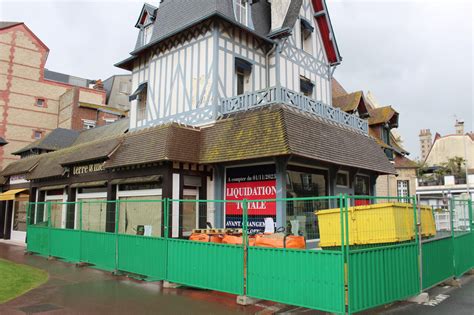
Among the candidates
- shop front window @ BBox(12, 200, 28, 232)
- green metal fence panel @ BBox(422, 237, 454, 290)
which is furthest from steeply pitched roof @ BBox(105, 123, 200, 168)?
shop front window @ BBox(12, 200, 28, 232)

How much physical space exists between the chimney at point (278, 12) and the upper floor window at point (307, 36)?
1245mm

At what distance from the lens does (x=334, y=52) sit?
→ 1731 cm

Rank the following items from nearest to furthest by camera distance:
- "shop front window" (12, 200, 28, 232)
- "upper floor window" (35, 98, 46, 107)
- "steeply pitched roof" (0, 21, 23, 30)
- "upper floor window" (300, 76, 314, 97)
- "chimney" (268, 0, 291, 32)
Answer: "chimney" (268, 0, 291, 32), "upper floor window" (300, 76, 314, 97), "shop front window" (12, 200, 28, 232), "steeply pitched roof" (0, 21, 23, 30), "upper floor window" (35, 98, 46, 107)

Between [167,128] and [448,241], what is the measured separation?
855 centimetres

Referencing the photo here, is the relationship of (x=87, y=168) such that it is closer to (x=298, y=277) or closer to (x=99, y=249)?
(x=99, y=249)

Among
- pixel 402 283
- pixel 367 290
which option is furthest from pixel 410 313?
pixel 367 290

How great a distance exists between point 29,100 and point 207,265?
2995 centimetres

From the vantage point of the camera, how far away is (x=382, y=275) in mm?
6562

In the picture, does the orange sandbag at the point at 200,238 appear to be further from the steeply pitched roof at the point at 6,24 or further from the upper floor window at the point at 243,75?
the steeply pitched roof at the point at 6,24

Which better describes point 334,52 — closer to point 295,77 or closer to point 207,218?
point 295,77

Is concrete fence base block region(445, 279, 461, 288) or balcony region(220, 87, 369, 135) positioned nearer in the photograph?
concrete fence base block region(445, 279, 461, 288)

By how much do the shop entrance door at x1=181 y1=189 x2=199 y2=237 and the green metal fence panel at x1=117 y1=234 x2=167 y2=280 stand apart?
2.49 m

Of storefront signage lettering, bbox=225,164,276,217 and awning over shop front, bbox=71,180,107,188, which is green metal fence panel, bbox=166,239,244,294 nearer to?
storefront signage lettering, bbox=225,164,276,217

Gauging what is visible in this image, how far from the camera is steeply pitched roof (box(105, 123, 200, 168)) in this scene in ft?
38.6
